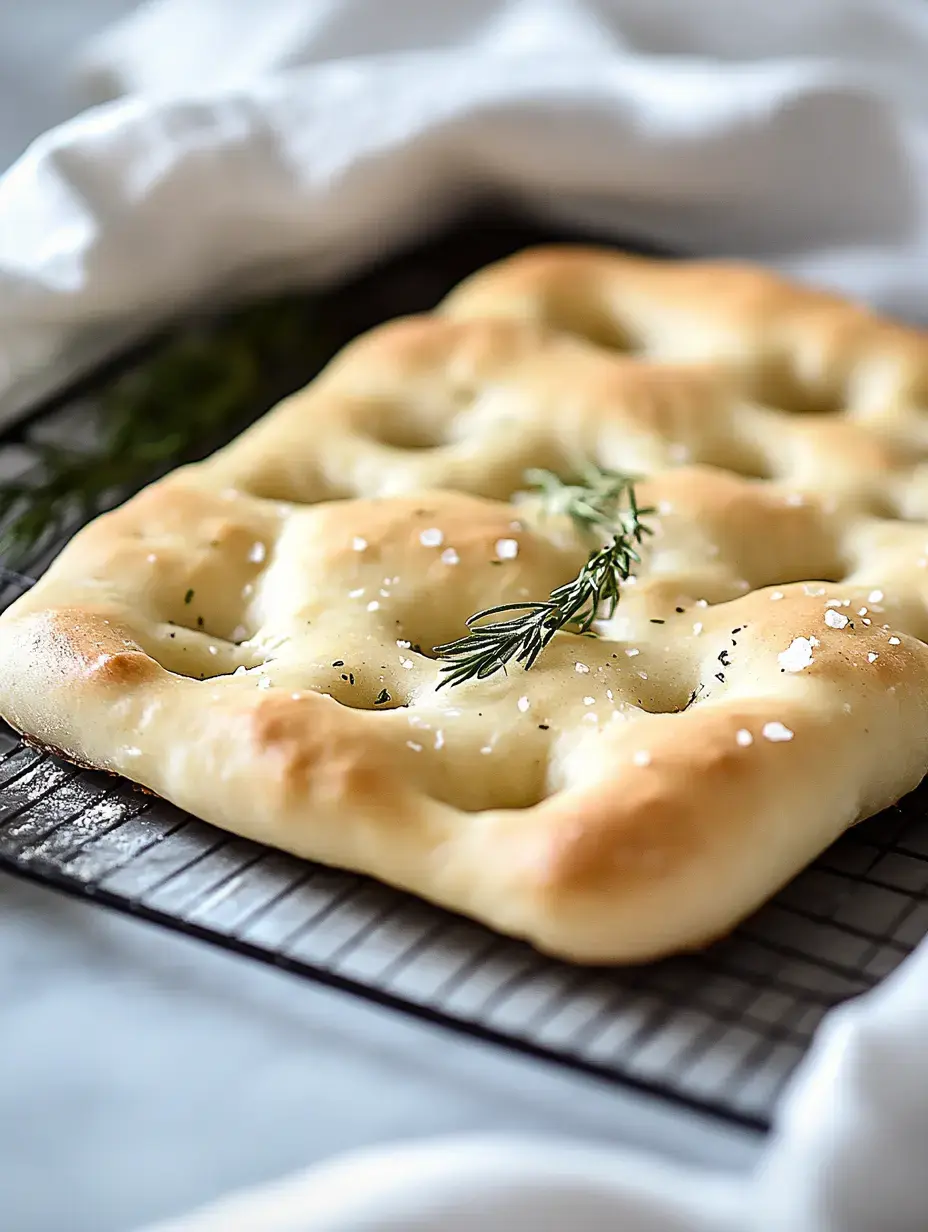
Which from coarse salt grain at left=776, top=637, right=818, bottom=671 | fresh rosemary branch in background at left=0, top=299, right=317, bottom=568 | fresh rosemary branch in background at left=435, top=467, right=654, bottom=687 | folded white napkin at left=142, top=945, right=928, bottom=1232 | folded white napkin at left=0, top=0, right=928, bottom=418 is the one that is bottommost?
folded white napkin at left=142, top=945, right=928, bottom=1232

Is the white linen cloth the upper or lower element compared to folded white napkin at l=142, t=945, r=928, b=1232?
upper

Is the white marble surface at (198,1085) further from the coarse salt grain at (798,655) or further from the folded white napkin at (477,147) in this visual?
the folded white napkin at (477,147)

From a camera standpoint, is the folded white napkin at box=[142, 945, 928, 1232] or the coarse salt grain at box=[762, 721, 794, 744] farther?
the coarse salt grain at box=[762, 721, 794, 744]

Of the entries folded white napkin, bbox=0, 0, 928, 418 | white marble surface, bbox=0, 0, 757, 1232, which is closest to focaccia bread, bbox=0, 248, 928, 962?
white marble surface, bbox=0, 0, 757, 1232

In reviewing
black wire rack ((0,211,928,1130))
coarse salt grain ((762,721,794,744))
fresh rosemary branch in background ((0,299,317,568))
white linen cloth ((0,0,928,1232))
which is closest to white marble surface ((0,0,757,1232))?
black wire rack ((0,211,928,1130))

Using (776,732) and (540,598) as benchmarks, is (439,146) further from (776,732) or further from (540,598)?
(776,732)

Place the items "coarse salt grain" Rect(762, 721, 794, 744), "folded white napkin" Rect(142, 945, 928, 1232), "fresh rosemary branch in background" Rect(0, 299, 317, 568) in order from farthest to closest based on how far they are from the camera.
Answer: "fresh rosemary branch in background" Rect(0, 299, 317, 568) → "coarse salt grain" Rect(762, 721, 794, 744) → "folded white napkin" Rect(142, 945, 928, 1232)

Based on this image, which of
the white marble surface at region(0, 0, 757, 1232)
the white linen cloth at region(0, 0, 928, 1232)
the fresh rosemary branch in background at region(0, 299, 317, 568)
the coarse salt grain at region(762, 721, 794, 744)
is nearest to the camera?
the white marble surface at region(0, 0, 757, 1232)

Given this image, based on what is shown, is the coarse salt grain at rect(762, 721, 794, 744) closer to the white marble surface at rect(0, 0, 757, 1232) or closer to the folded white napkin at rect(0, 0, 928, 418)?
the white marble surface at rect(0, 0, 757, 1232)
